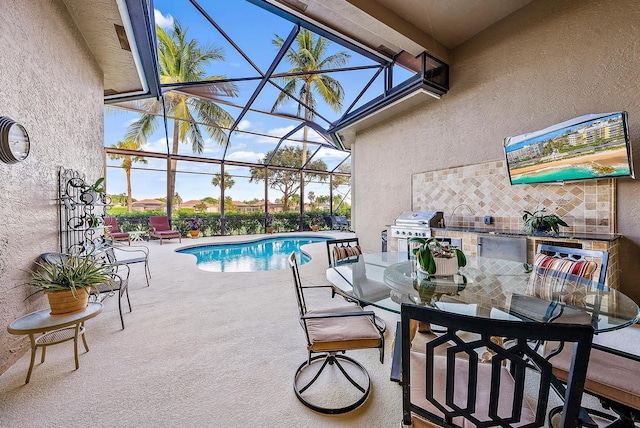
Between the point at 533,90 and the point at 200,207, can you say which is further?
the point at 200,207

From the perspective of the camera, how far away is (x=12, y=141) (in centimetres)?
199

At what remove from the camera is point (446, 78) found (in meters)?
4.59

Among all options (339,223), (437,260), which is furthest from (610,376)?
(339,223)

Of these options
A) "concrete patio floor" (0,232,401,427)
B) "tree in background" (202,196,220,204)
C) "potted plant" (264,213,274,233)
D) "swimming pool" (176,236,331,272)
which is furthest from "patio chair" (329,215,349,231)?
"concrete patio floor" (0,232,401,427)

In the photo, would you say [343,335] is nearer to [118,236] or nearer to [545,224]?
[545,224]

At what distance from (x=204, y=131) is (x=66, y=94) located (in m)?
7.84

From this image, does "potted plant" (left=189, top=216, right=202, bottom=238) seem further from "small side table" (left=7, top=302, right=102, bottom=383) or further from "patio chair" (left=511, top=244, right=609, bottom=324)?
"patio chair" (left=511, top=244, right=609, bottom=324)

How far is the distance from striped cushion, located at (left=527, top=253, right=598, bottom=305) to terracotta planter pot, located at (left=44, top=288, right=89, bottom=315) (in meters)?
3.39

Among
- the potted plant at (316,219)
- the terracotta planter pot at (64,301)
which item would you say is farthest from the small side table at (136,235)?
the terracotta planter pot at (64,301)

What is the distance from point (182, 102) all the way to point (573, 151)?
1146cm

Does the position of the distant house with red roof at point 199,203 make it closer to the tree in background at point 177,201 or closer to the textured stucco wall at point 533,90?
the tree in background at point 177,201

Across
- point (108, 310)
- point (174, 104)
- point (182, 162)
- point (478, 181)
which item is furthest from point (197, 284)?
point (174, 104)

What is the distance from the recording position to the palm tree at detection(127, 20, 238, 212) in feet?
29.8

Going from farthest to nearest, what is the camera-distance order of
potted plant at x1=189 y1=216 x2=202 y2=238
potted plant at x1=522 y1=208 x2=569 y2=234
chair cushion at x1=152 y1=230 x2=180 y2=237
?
potted plant at x1=189 y1=216 x2=202 y2=238
chair cushion at x1=152 y1=230 x2=180 y2=237
potted plant at x1=522 y1=208 x2=569 y2=234
